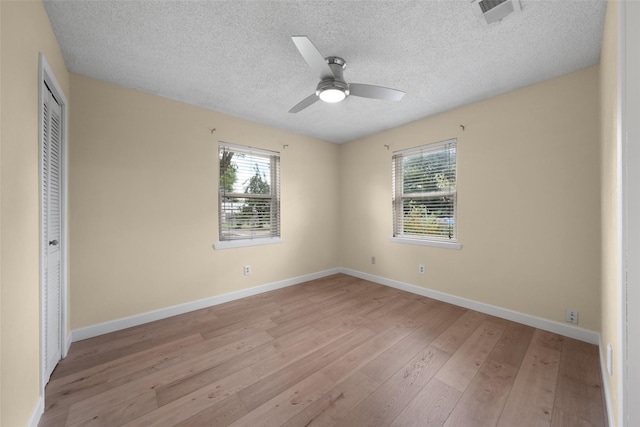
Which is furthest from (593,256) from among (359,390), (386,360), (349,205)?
(349,205)

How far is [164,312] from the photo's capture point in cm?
276

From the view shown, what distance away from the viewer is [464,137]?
9.83 feet

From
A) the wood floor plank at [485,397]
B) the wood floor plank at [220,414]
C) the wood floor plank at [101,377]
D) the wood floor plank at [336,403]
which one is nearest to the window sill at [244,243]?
the wood floor plank at [101,377]

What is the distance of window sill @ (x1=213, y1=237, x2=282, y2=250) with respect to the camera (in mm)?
3197

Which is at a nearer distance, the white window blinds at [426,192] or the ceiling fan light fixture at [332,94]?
the ceiling fan light fixture at [332,94]

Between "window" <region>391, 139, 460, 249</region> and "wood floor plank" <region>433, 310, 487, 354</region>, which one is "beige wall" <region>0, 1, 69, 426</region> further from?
"window" <region>391, 139, 460, 249</region>

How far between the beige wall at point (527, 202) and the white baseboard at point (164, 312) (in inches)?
83.0

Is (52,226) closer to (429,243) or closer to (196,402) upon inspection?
(196,402)

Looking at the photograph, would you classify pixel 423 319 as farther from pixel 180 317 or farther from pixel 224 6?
pixel 224 6

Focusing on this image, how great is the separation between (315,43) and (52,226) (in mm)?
2488

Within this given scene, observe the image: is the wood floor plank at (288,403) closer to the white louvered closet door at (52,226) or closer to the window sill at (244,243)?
the white louvered closet door at (52,226)

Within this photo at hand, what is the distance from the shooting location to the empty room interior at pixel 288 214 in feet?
4.62

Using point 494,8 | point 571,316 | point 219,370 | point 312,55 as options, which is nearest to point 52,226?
point 219,370

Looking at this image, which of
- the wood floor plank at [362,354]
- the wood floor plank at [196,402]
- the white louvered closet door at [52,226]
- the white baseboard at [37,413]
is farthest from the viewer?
the wood floor plank at [362,354]
